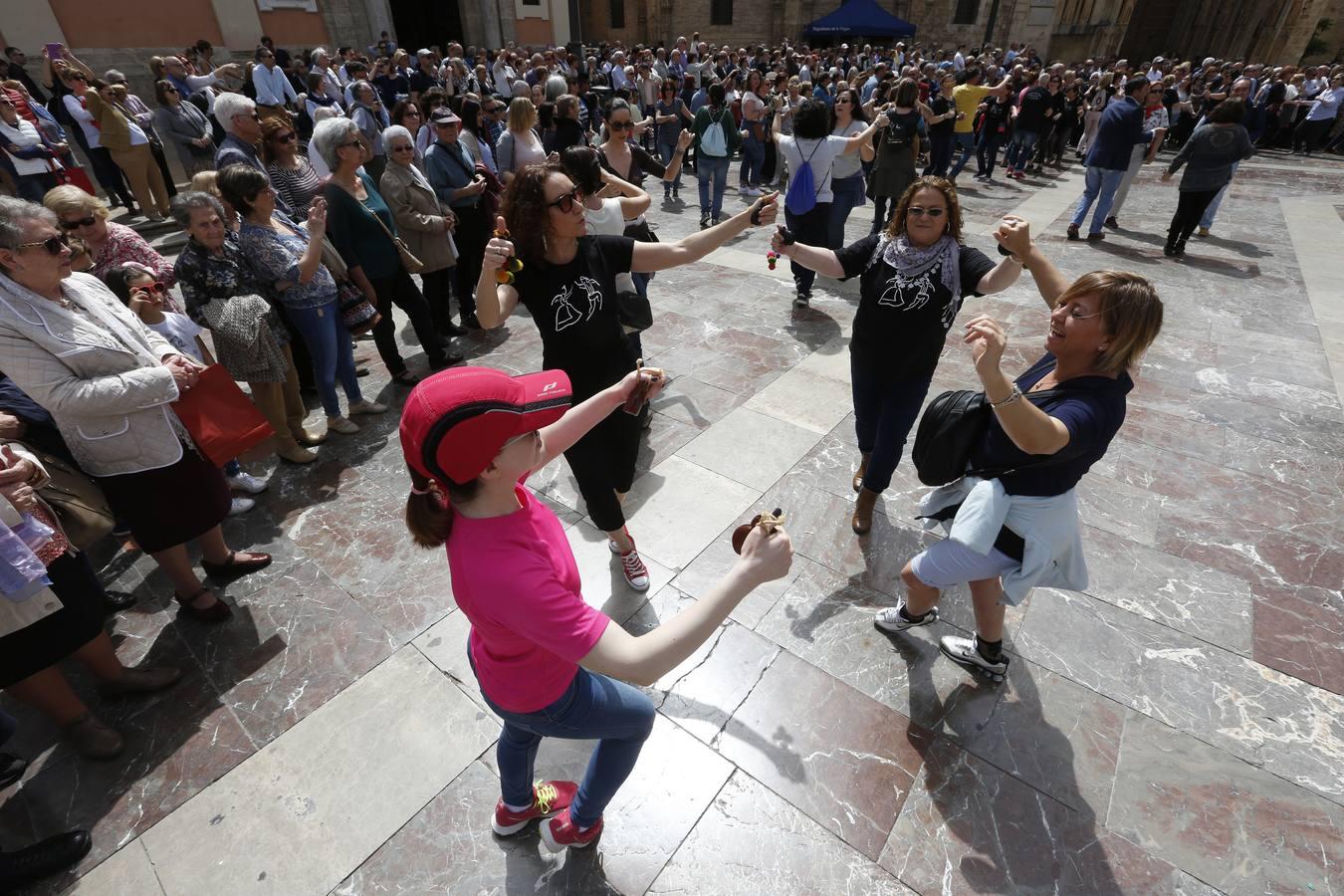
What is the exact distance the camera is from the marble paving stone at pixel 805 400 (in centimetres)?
475

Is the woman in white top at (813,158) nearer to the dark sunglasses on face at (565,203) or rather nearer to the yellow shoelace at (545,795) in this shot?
the dark sunglasses on face at (565,203)

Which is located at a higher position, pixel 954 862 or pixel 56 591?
pixel 56 591

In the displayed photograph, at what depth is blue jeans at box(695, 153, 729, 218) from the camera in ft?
29.9

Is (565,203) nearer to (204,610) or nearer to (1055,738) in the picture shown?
(204,610)

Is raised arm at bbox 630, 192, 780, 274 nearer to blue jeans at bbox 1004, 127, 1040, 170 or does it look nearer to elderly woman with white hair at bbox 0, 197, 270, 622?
elderly woman with white hair at bbox 0, 197, 270, 622

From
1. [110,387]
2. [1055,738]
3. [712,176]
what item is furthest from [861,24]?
[110,387]

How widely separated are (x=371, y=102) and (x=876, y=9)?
2748 centimetres

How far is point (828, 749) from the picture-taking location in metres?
2.52

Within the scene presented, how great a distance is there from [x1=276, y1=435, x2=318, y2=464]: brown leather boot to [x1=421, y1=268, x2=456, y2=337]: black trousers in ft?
5.96

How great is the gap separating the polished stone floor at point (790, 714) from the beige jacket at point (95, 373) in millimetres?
1021

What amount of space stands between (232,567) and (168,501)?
2.14ft

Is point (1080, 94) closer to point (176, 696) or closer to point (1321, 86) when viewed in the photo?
point (1321, 86)

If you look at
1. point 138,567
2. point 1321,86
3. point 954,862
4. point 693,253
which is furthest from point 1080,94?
point 138,567

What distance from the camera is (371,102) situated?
7.98 m
